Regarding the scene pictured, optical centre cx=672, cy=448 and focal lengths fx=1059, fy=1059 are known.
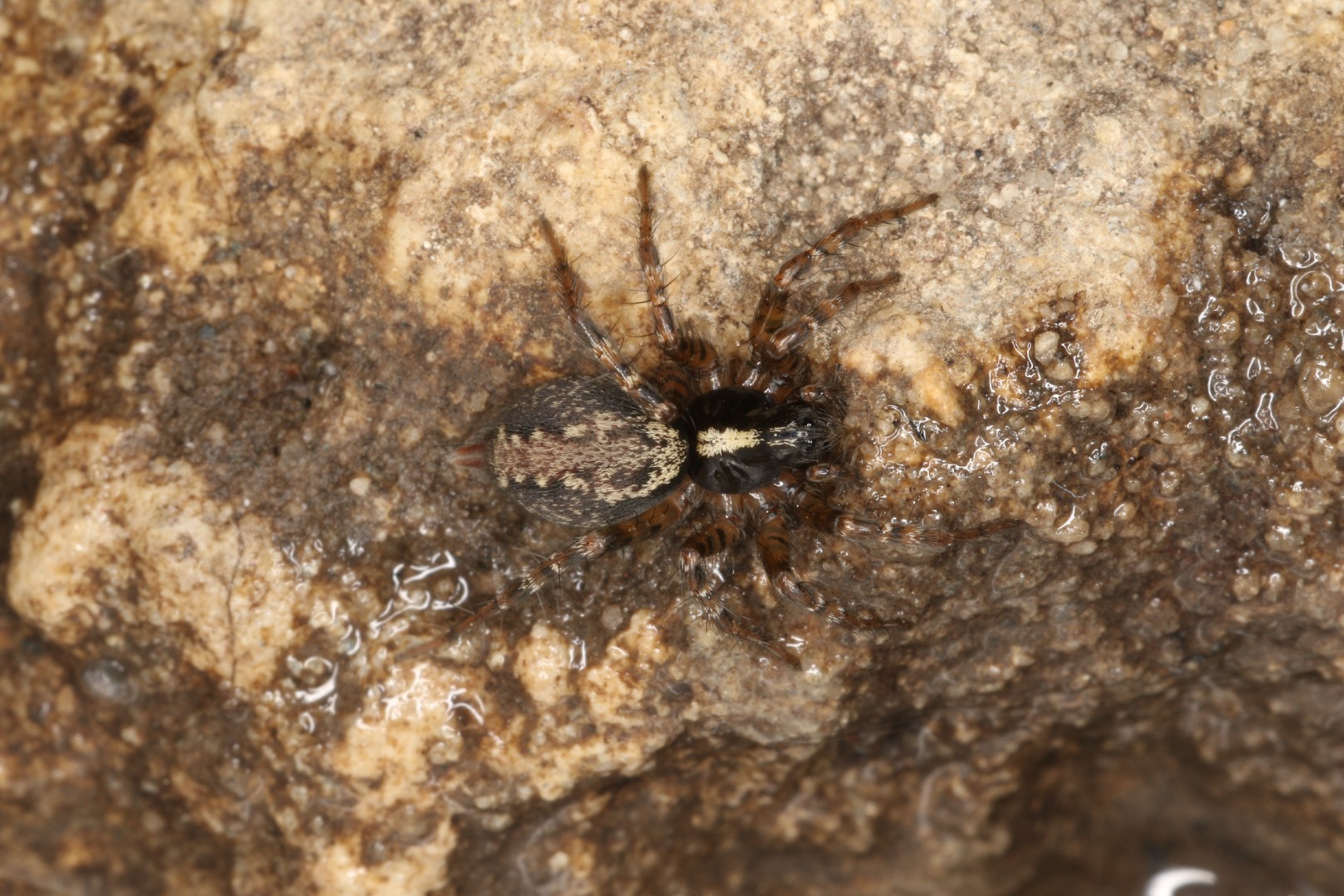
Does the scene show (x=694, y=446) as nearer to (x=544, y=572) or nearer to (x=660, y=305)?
(x=660, y=305)

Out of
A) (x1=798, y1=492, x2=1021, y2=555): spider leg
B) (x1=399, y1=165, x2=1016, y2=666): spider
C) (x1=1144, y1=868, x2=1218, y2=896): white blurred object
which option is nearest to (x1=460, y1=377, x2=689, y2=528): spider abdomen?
(x1=399, y1=165, x2=1016, y2=666): spider

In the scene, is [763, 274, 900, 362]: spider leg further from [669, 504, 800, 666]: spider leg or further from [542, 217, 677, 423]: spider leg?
[669, 504, 800, 666]: spider leg

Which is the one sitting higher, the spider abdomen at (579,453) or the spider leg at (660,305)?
the spider leg at (660,305)

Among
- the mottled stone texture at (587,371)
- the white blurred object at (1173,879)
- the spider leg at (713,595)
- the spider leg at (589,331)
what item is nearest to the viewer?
the mottled stone texture at (587,371)

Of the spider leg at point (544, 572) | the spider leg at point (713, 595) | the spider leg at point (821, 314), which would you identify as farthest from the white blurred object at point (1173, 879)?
the spider leg at point (821, 314)

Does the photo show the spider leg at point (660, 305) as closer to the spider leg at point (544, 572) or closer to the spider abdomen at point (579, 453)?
the spider abdomen at point (579, 453)

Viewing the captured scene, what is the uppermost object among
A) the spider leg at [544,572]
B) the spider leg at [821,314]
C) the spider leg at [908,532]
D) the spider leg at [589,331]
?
the spider leg at [821,314]
